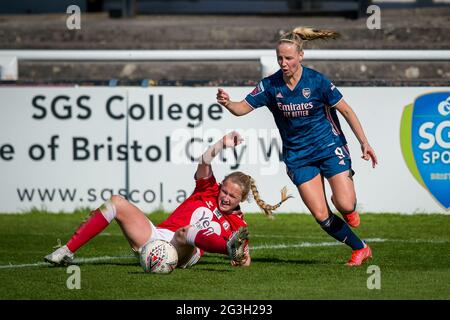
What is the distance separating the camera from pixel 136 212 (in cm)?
1012

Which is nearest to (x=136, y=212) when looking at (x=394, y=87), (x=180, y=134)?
(x=180, y=134)

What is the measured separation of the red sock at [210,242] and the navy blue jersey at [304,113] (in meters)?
1.34

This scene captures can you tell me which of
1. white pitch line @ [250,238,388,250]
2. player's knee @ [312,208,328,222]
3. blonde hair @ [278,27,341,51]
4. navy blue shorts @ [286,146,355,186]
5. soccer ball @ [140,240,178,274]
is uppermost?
blonde hair @ [278,27,341,51]

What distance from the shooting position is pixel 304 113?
1071cm

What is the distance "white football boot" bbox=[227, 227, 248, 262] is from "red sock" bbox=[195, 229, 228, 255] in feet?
0.53

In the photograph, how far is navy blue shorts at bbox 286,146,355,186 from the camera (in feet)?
35.4

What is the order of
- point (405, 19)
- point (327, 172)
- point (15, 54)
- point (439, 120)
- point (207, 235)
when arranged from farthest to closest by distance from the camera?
point (405, 19) → point (15, 54) → point (439, 120) → point (327, 172) → point (207, 235)

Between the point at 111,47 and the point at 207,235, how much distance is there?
1110 centimetres

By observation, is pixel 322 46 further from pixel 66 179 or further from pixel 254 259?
pixel 254 259

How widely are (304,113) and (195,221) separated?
1.44m

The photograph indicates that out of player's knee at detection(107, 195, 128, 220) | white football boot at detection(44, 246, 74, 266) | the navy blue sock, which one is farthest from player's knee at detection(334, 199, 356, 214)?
white football boot at detection(44, 246, 74, 266)

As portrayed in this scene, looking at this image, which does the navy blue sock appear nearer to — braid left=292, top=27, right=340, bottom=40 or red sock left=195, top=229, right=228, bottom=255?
red sock left=195, top=229, right=228, bottom=255

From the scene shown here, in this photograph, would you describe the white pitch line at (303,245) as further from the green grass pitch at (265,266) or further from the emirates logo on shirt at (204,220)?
the emirates logo on shirt at (204,220)

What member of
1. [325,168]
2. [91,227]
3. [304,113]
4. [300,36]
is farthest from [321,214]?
[91,227]
